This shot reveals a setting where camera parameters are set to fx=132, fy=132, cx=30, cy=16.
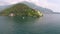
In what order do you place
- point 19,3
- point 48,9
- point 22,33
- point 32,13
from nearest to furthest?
1. point 22,33
2. point 32,13
3. point 48,9
4. point 19,3

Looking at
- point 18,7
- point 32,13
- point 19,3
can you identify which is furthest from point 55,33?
point 19,3

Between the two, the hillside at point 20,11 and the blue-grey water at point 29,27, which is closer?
the blue-grey water at point 29,27

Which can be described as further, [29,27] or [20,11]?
[20,11]

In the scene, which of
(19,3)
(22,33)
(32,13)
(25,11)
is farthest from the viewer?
(19,3)

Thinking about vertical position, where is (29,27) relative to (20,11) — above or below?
below

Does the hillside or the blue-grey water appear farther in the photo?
the hillside

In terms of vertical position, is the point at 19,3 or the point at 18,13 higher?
the point at 19,3

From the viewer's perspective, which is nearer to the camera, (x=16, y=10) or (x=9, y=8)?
(x=16, y=10)

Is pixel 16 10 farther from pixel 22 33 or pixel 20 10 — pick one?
pixel 22 33
